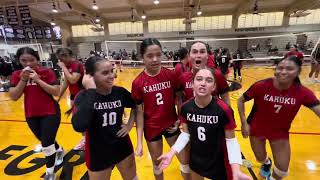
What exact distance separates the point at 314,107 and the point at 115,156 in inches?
91.5

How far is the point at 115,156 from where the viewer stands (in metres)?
2.16

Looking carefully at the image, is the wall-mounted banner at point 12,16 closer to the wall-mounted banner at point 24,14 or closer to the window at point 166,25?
the wall-mounted banner at point 24,14

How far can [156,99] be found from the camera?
2400mm

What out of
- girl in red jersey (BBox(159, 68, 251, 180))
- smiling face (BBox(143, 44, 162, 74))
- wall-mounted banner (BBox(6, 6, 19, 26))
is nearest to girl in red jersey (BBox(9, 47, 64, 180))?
smiling face (BBox(143, 44, 162, 74))

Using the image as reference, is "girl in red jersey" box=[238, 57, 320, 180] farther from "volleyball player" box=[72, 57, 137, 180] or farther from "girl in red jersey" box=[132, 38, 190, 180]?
"volleyball player" box=[72, 57, 137, 180]

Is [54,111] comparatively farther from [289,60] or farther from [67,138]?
[289,60]

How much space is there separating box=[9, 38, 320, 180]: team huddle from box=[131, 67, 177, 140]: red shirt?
12 mm

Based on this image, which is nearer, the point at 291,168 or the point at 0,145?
the point at 291,168

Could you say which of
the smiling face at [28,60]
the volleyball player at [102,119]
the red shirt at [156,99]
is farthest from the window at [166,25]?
the volleyball player at [102,119]

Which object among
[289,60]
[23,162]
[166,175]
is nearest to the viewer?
[289,60]

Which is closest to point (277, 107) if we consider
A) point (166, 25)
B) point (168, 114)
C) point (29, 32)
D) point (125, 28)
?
point (168, 114)

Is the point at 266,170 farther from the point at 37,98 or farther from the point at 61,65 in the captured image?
the point at 61,65

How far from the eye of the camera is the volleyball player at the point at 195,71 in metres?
2.50

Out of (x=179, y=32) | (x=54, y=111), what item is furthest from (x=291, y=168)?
(x=179, y=32)
